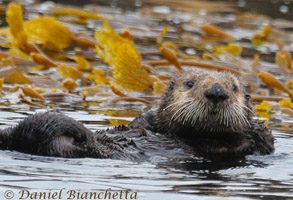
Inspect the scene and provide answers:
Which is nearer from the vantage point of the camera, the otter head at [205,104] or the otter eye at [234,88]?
the otter head at [205,104]

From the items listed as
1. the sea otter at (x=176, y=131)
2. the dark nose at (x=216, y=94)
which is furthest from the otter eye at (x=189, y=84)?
the dark nose at (x=216, y=94)

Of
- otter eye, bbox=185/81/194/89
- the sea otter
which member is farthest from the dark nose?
otter eye, bbox=185/81/194/89

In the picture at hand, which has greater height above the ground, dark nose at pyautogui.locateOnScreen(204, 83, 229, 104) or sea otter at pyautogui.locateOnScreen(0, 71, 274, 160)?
dark nose at pyautogui.locateOnScreen(204, 83, 229, 104)

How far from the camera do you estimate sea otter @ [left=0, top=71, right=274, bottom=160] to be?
4770 millimetres

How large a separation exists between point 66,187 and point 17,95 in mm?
3479

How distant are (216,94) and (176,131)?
22.9 inches

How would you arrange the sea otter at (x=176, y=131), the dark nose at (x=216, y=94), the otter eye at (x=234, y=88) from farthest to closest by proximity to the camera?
1. the otter eye at (x=234, y=88)
2. the dark nose at (x=216, y=94)
3. the sea otter at (x=176, y=131)

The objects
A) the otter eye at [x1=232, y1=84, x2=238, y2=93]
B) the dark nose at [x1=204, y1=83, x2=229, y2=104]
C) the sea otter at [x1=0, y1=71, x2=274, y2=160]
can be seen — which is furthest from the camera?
the otter eye at [x1=232, y1=84, x2=238, y2=93]

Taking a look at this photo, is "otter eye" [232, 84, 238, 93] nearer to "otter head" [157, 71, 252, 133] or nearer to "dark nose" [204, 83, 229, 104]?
"otter head" [157, 71, 252, 133]

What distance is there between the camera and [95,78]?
804 centimetres

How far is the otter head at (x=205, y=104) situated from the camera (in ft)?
17.2

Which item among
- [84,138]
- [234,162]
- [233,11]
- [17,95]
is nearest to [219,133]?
[234,162]

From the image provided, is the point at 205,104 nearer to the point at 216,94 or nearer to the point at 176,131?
the point at 216,94

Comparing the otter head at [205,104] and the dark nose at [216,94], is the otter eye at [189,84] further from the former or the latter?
the dark nose at [216,94]
